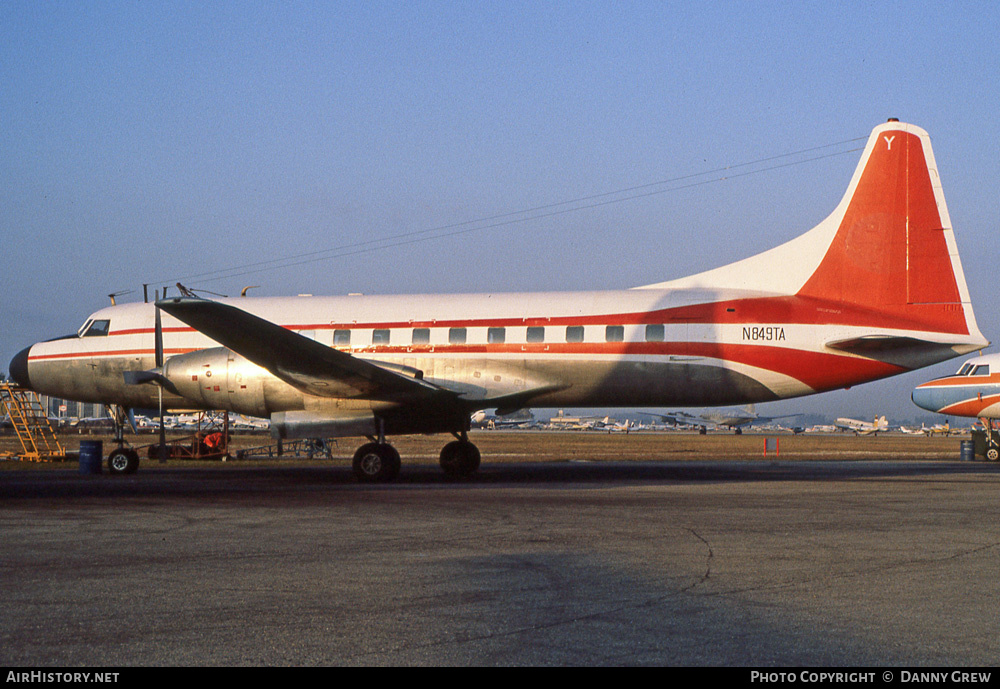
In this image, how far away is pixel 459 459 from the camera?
2145cm

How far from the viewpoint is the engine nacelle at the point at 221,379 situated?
65.0 feet

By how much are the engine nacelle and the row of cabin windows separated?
2298 millimetres

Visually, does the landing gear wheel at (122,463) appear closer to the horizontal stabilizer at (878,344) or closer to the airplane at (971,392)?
the horizontal stabilizer at (878,344)

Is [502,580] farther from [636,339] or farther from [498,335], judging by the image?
[498,335]

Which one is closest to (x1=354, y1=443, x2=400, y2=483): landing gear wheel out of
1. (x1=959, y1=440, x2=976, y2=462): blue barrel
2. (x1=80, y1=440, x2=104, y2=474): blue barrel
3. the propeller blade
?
the propeller blade

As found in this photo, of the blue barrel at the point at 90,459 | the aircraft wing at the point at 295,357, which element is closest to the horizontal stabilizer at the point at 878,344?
the aircraft wing at the point at 295,357

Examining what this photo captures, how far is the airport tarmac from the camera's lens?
5145mm

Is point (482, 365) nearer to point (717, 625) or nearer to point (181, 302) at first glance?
point (181, 302)

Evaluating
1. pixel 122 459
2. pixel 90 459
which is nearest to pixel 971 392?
pixel 122 459

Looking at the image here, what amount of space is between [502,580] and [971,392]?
109 ft

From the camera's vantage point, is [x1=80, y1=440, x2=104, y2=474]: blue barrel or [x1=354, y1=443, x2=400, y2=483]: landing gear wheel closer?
[x1=354, y1=443, x2=400, y2=483]: landing gear wheel

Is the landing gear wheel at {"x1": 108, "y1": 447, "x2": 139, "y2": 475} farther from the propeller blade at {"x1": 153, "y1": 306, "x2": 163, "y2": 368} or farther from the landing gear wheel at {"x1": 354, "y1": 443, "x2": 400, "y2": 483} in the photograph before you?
the landing gear wheel at {"x1": 354, "y1": 443, "x2": 400, "y2": 483}

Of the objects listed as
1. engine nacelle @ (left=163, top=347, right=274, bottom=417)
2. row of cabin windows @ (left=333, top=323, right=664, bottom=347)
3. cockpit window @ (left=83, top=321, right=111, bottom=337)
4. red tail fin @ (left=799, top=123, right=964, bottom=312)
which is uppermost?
red tail fin @ (left=799, top=123, right=964, bottom=312)

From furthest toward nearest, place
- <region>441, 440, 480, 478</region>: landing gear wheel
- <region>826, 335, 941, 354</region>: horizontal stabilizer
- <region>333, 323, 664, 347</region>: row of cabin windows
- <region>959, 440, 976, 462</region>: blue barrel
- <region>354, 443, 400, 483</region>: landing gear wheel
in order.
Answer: <region>959, 440, 976, 462</region>: blue barrel < <region>441, 440, 480, 478</region>: landing gear wheel < <region>333, 323, 664, 347</region>: row of cabin windows < <region>354, 443, 400, 483</region>: landing gear wheel < <region>826, 335, 941, 354</region>: horizontal stabilizer
